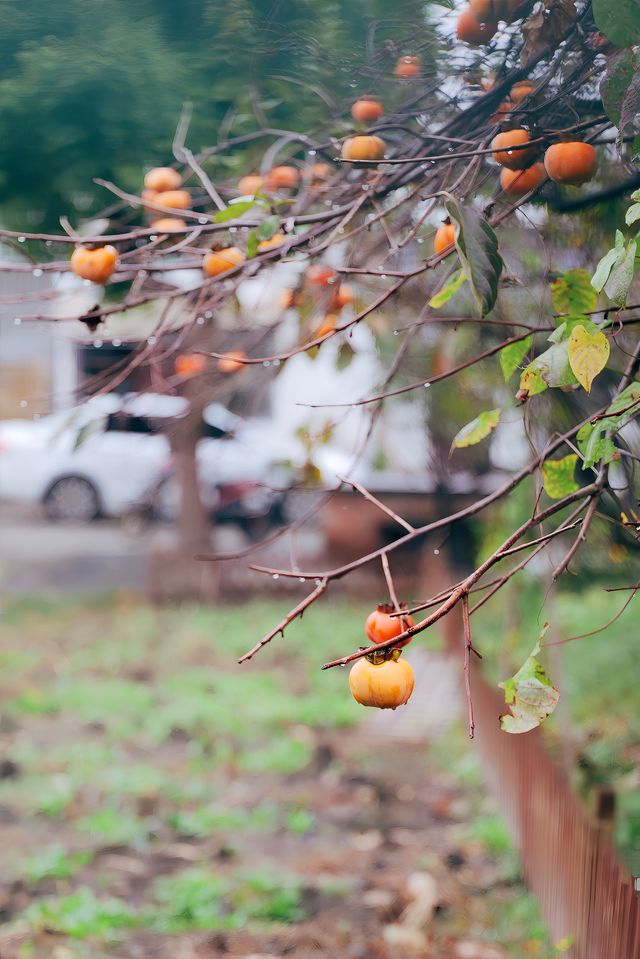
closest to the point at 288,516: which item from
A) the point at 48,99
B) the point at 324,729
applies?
the point at 324,729

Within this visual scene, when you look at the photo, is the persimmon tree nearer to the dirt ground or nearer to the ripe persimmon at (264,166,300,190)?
the ripe persimmon at (264,166,300,190)

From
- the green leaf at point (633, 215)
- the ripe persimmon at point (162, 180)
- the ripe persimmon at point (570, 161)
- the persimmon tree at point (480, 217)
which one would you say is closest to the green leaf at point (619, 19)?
the persimmon tree at point (480, 217)

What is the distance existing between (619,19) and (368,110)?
60 centimetres

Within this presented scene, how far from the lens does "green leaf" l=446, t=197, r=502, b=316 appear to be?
3.55 feet

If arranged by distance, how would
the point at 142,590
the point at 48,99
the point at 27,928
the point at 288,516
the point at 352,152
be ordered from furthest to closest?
the point at 288,516 → the point at 142,590 → the point at 27,928 → the point at 48,99 → the point at 352,152

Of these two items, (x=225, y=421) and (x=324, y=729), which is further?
(x=225, y=421)

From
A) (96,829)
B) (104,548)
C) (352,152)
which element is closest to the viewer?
→ (352,152)

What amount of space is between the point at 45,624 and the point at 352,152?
206 inches

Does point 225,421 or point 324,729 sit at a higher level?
point 225,421

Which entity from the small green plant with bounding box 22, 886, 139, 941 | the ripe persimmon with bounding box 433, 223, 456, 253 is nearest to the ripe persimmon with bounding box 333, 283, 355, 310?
the ripe persimmon with bounding box 433, 223, 456, 253

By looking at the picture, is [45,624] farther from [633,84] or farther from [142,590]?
[633,84]

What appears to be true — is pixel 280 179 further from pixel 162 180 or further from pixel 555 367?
pixel 555 367

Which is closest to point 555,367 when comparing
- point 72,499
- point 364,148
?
point 364,148

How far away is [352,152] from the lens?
1.61 meters
